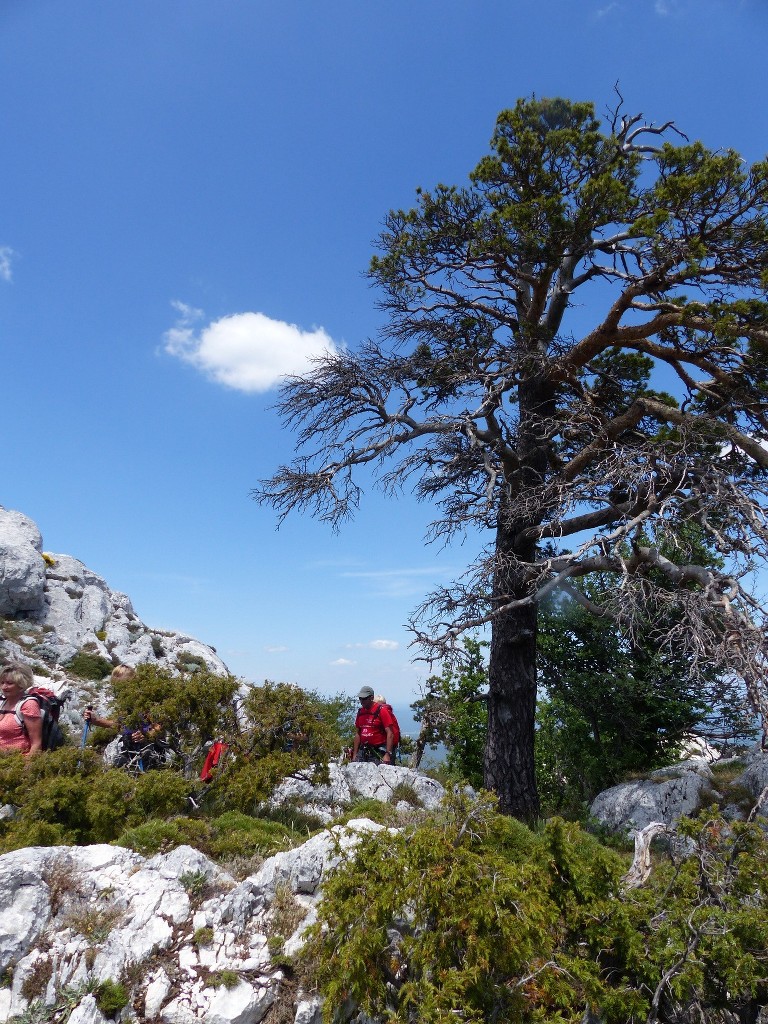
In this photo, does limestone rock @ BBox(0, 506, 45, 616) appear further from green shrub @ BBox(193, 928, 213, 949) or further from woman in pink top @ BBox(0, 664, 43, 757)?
green shrub @ BBox(193, 928, 213, 949)

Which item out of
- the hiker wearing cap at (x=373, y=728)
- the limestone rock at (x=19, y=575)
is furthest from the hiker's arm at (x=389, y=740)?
the limestone rock at (x=19, y=575)

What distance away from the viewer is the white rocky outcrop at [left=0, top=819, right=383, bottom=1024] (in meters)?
4.26

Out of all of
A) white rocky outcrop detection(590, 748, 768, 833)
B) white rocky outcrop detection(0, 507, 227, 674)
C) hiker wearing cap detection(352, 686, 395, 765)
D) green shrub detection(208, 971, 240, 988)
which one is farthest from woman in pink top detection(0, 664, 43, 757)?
white rocky outcrop detection(0, 507, 227, 674)

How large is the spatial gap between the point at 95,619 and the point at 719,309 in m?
26.1

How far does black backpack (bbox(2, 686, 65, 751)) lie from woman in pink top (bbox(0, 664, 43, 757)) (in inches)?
0.9

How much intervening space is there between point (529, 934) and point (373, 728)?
7789 mm

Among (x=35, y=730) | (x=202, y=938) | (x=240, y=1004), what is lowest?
(x=240, y=1004)

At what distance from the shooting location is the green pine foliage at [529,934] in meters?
3.61

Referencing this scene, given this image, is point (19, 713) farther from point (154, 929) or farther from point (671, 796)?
point (671, 796)

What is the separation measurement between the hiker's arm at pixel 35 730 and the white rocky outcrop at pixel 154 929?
2.30 m

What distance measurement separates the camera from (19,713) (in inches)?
294

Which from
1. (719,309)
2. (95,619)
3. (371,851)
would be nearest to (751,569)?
(719,309)

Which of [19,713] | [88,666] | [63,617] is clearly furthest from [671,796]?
[63,617]

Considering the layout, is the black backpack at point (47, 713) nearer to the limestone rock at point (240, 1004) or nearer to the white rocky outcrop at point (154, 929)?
the white rocky outcrop at point (154, 929)
